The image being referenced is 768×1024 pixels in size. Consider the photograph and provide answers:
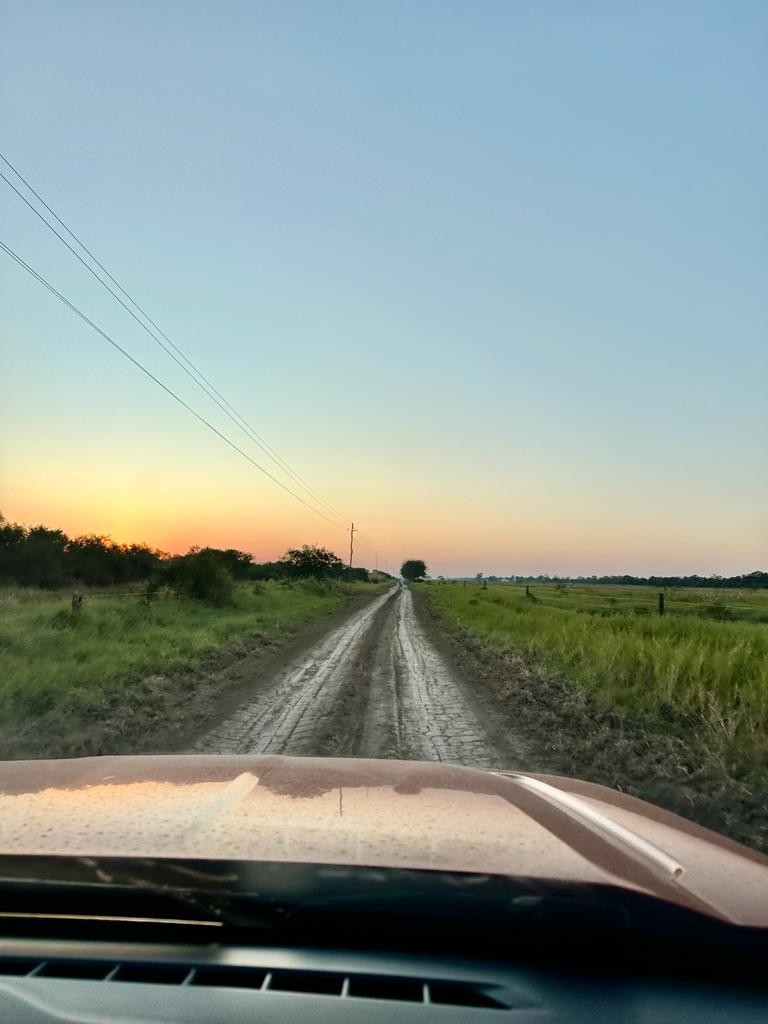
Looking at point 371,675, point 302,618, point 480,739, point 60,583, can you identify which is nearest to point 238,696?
point 371,675

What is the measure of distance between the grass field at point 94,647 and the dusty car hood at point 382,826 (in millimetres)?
7385

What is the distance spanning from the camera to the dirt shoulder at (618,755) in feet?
20.5

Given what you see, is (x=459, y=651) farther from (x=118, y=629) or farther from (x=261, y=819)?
(x=261, y=819)

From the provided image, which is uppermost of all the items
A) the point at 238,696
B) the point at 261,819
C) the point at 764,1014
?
the point at 261,819

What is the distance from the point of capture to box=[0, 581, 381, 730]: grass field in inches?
413

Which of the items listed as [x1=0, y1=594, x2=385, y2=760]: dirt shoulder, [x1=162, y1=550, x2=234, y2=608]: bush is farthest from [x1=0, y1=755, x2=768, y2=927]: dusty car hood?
[x1=162, y1=550, x2=234, y2=608]: bush

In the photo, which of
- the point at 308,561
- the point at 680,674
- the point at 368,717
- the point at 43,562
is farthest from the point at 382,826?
the point at 308,561

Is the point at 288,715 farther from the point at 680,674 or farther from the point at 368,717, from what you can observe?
the point at 680,674

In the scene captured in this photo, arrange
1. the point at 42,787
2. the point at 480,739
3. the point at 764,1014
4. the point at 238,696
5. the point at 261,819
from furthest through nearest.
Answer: the point at 238,696
the point at 480,739
the point at 42,787
the point at 261,819
the point at 764,1014

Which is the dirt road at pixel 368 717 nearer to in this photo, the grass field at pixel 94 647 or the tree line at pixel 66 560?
the grass field at pixel 94 647

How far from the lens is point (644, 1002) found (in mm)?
1769

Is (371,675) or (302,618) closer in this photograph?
(371,675)

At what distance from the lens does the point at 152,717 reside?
991cm

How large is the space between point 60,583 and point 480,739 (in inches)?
1675
